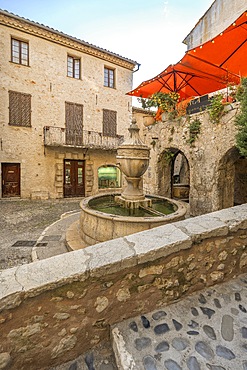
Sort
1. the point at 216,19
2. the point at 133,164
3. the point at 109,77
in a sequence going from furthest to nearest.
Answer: the point at 109,77 → the point at 216,19 → the point at 133,164

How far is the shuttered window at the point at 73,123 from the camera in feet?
39.5

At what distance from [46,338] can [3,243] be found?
388 cm

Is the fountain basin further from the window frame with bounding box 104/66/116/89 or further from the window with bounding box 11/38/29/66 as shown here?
the window frame with bounding box 104/66/116/89

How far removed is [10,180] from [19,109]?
151 inches

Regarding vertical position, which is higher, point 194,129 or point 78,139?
point 78,139

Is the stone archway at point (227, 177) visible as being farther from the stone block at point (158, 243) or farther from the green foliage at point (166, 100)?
the stone block at point (158, 243)

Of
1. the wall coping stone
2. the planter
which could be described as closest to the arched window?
the planter

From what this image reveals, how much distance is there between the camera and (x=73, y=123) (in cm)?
1225

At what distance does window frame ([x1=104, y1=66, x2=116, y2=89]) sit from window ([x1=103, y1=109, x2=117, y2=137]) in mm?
1784

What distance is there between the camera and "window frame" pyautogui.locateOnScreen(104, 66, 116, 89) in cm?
1339

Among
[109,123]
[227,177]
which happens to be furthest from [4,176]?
[227,177]

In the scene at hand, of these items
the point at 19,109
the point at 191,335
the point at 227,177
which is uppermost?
the point at 19,109

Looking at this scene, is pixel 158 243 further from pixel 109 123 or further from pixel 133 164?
pixel 109 123

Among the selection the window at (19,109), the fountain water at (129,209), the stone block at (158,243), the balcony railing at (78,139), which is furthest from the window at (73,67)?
the stone block at (158,243)
